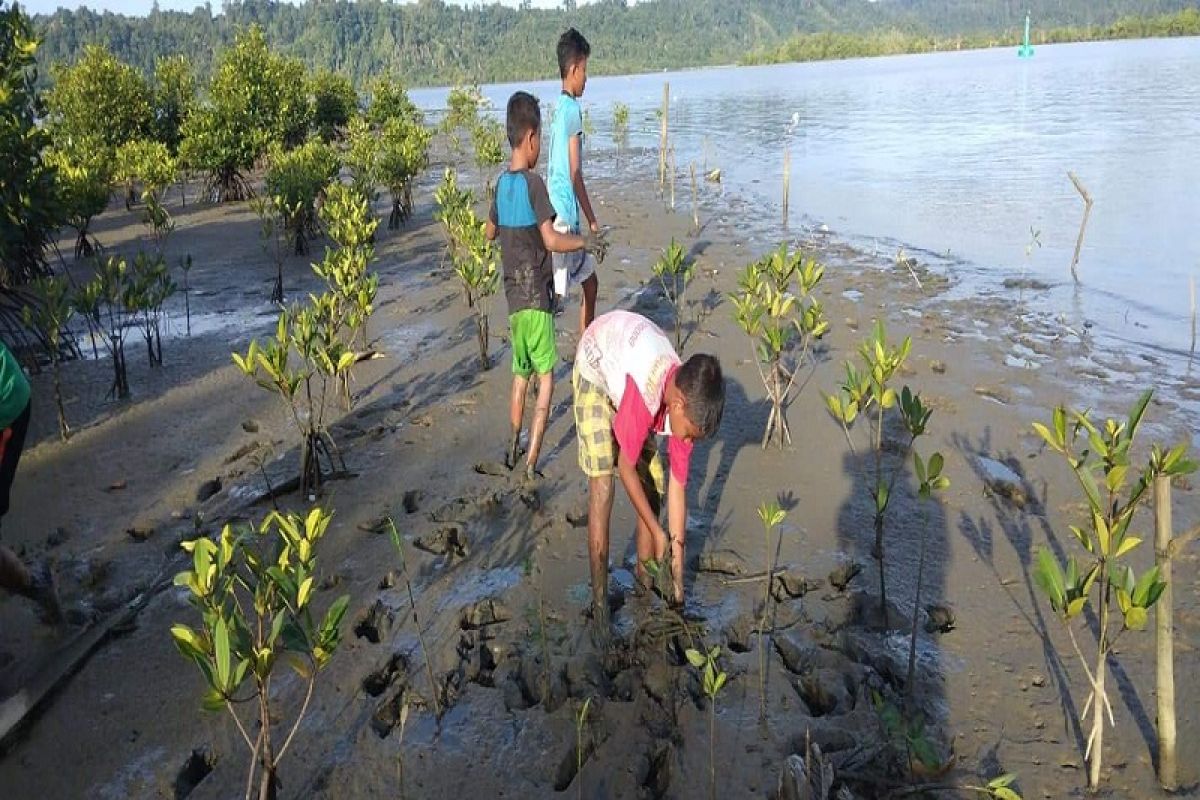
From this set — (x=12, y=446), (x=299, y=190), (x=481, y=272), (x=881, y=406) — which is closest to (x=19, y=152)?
(x=299, y=190)

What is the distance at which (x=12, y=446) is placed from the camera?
3.34 m

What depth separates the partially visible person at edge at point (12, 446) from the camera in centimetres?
326

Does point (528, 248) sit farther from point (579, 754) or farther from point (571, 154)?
point (579, 754)

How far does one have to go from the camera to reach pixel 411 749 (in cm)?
285

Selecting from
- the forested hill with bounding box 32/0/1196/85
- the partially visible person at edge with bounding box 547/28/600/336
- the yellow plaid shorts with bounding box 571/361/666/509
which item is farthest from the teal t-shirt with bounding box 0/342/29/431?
the forested hill with bounding box 32/0/1196/85

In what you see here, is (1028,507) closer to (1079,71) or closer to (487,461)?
(487,461)

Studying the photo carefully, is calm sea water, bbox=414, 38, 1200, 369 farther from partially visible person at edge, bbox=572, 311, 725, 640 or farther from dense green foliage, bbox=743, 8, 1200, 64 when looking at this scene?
dense green foliage, bbox=743, 8, 1200, 64

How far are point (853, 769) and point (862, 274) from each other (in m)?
8.16

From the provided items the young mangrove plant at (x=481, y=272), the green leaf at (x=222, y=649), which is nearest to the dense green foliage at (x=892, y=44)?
the young mangrove plant at (x=481, y=272)

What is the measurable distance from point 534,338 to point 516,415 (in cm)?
48

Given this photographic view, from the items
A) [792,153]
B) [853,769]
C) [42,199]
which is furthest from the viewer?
[792,153]

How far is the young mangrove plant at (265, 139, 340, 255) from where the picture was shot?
1115 centimetres

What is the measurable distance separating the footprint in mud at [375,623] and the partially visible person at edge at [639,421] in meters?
0.89

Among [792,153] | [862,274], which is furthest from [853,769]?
[792,153]
